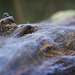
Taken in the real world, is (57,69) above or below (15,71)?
below

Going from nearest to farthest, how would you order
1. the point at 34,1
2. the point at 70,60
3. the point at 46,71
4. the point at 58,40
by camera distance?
the point at 46,71 < the point at 70,60 < the point at 58,40 < the point at 34,1

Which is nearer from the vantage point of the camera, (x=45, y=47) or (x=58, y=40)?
(x=45, y=47)

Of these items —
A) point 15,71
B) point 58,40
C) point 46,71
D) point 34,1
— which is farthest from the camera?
point 34,1

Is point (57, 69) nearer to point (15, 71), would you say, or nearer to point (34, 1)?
point (15, 71)

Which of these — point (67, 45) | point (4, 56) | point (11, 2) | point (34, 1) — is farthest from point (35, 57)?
point (34, 1)

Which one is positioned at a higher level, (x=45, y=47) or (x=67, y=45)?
(x=45, y=47)

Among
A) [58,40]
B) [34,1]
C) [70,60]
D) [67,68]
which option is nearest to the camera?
[67,68]

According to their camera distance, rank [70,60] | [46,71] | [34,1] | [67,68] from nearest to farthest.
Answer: [46,71]
[67,68]
[70,60]
[34,1]

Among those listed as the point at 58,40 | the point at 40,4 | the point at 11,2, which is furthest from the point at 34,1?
the point at 58,40

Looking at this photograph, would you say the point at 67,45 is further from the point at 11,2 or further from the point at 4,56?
the point at 11,2
